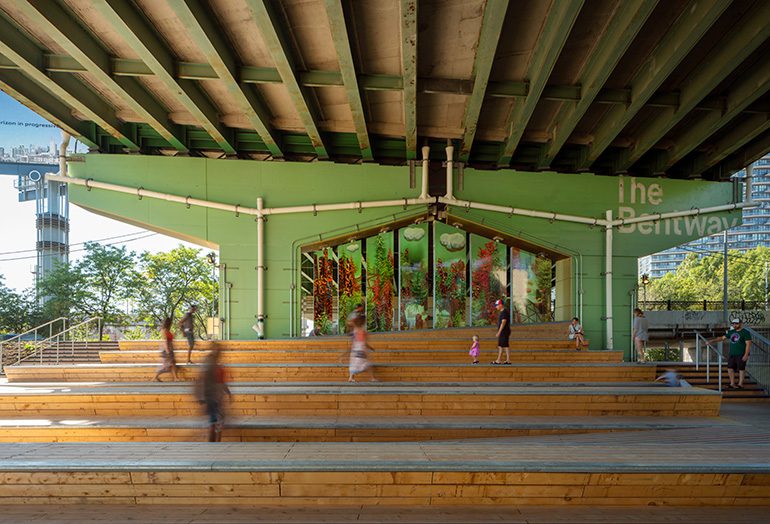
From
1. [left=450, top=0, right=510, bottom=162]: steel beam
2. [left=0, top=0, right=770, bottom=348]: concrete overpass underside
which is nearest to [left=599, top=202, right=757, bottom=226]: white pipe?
[left=0, top=0, right=770, bottom=348]: concrete overpass underside

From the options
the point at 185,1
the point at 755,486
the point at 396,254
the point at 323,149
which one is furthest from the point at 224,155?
the point at 755,486

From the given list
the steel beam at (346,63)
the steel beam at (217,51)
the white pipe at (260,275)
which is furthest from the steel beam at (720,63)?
the white pipe at (260,275)

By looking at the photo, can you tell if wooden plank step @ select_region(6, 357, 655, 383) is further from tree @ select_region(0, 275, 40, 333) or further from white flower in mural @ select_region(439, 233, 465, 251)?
tree @ select_region(0, 275, 40, 333)

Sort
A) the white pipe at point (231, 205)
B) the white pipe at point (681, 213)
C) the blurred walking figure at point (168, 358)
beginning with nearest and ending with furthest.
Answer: the blurred walking figure at point (168, 358)
the white pipe at point (231, 205)
the white pipe at point (681, 213)

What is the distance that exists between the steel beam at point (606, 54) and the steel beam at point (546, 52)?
2.65 feet

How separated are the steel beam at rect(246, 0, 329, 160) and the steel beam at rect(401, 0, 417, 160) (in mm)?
2174

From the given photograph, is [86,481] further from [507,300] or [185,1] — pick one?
[507,300]

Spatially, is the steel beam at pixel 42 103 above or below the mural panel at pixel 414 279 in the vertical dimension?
above

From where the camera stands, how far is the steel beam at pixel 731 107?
10219 mm

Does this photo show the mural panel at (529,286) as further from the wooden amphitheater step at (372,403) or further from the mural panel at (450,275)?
the wooden amphitheater step at (372,403)

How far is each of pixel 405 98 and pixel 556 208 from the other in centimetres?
720

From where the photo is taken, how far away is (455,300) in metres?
17.2

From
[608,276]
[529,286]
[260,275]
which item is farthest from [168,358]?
[608,276]

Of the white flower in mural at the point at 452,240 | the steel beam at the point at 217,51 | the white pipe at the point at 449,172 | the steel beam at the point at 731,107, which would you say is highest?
the steel beam at the point at 217,51
